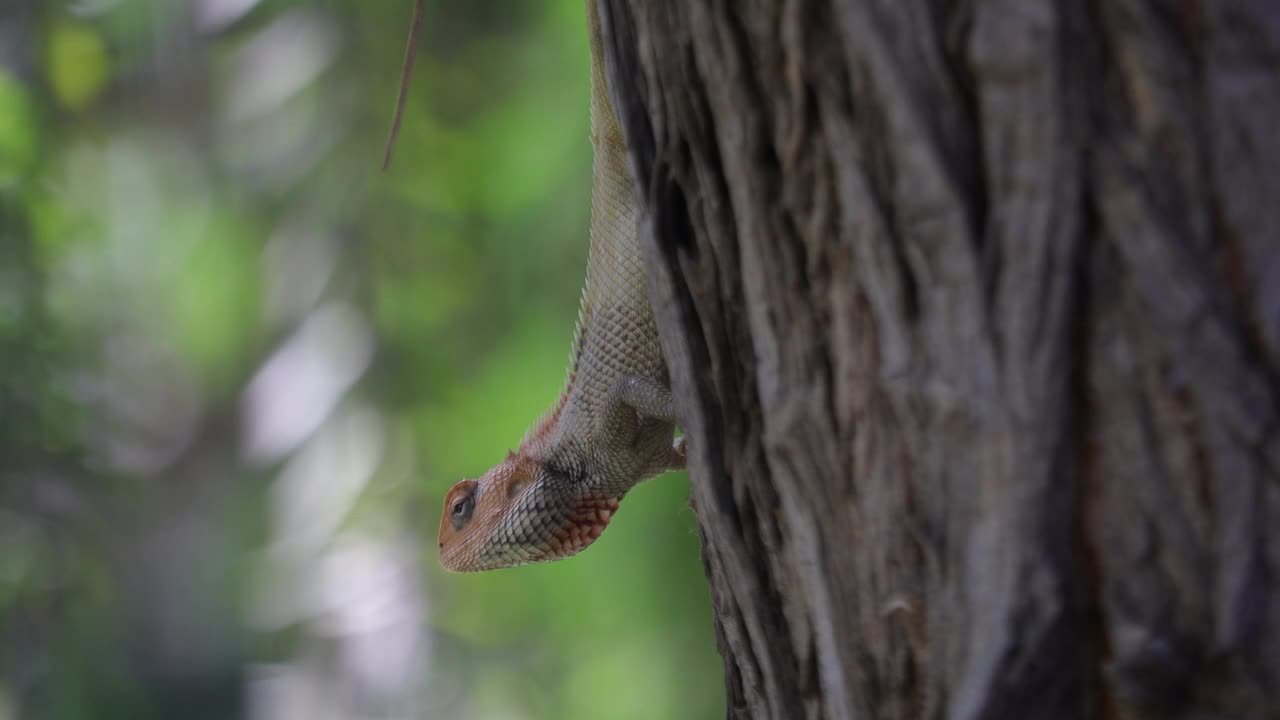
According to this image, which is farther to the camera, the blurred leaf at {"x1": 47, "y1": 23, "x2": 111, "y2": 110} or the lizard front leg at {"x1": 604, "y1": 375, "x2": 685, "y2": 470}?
the blurred leaf at {"x1": 47, "y1": 23, "x2": 111, "y2": 110}

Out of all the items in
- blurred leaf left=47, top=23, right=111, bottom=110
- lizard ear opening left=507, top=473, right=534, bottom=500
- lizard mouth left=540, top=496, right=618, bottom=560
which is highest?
blurred leaf left=47, top=23, right=111, bottom=110

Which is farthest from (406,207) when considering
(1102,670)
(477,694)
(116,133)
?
(1102,670)

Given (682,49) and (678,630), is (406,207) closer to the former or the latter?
(678,630)

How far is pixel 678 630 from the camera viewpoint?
3.53 meters

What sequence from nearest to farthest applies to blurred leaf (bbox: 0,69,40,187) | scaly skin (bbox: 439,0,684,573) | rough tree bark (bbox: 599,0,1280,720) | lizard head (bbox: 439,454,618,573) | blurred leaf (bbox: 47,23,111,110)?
rough tree bark (bbox: 599,0,1280,720) < scaly skin (bbox: 439,0,684,573) < lizard head (bbox: 439,454,618,573) < blurred leaf (bbox: 0,69,40,187) < blurred leaf (bbox: 47,23,111,110)

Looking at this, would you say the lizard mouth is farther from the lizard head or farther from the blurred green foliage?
the blurred green foliage

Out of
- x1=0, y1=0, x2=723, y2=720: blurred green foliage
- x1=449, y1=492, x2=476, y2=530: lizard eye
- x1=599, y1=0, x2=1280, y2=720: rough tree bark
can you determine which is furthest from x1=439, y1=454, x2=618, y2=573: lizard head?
x1=0, y1=0, x2=723, y2=720: blurred green foliage

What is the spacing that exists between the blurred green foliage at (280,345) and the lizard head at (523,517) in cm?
200

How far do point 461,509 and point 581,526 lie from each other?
0.67ft

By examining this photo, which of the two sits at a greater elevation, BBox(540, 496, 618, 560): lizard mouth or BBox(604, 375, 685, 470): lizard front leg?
BBox(604, 375, 685, 470): lizard front leg

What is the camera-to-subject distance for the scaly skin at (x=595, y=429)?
53.7 inches

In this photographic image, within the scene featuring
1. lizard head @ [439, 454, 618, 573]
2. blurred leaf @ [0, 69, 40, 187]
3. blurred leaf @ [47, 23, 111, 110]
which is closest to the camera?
lizard head @ [439, 454, 618, 573]

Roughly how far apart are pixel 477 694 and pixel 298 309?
1632 millimetres

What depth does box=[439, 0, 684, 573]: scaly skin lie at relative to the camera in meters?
1.36
